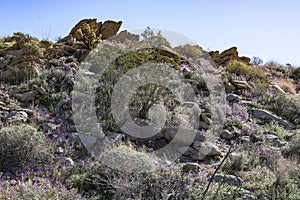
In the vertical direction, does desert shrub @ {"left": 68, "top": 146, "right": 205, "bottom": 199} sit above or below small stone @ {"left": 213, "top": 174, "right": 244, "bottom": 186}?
below

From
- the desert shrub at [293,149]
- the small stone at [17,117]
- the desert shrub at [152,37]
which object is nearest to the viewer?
the small stone at [17,117]

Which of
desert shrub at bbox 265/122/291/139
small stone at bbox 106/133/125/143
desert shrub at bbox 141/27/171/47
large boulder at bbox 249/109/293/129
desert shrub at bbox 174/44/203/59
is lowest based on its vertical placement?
small stone at bbox 106/133/125/143

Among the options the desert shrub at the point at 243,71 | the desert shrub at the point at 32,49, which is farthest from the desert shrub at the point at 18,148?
the desert shrub at the point at 243,71

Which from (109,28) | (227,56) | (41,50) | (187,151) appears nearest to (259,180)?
(187,151)

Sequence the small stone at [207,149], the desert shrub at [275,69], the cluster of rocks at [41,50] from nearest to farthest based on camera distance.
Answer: the small stone at [207,149] → the cluster of rocks at [41,50] → the desert shrub at [275,69]

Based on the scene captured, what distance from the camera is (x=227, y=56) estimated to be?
12.2m

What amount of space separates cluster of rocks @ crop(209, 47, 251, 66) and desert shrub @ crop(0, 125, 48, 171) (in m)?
8.06

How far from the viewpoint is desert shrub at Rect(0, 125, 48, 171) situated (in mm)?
4793

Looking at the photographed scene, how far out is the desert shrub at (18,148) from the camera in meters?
4.79

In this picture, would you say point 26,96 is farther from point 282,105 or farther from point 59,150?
point 282,105

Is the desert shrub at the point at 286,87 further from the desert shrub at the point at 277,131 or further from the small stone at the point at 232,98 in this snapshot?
the desert shrub at the point at 277,131

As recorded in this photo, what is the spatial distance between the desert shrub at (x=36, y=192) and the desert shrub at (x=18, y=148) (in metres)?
0.67

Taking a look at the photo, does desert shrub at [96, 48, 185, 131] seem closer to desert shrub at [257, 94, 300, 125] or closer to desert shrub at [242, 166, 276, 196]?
desert shrub at [242, 166, 276, 196]

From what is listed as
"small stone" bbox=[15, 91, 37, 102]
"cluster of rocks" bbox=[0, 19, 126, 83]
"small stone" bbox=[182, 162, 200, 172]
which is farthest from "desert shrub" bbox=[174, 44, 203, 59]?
"small stone" bbox=[182, 162, 200, 172]
